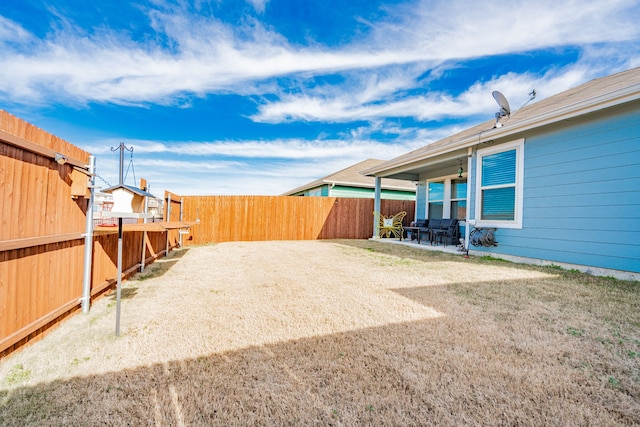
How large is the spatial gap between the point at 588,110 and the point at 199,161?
703 inches

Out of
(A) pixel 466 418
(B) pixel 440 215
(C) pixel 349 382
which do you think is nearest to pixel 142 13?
(C) pixel 349 382

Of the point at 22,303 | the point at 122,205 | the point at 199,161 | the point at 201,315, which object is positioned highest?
the point at 199,161

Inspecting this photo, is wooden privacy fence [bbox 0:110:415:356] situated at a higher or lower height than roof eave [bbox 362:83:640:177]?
lower

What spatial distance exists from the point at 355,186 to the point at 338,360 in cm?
1276

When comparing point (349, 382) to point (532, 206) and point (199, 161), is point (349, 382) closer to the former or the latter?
point (532, 206)

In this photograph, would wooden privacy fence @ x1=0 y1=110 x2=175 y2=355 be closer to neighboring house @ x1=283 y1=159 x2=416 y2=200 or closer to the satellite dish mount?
the satellite dish mount

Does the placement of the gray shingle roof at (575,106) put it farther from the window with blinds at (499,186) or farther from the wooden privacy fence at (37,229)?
the wooden privacy fence at (37,229)

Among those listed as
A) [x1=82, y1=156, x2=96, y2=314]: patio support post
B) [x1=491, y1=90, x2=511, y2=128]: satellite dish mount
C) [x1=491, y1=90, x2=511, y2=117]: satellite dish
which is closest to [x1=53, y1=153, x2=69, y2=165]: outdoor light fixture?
[x1=82, y1=156, x2=96, y2=314]: patio support post

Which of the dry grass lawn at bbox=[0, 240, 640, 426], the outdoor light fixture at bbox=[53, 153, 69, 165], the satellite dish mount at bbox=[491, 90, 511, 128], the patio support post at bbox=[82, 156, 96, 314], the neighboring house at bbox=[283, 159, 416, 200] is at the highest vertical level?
the satellite dish mount at bbox=[491, 90, 511, 128]

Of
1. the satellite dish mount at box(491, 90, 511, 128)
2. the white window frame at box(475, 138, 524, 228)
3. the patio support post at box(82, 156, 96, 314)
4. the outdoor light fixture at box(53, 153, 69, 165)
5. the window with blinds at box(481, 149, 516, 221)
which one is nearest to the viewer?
the outdoor light fixture at box(53, 153, 69, 165)

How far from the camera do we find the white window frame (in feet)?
18.1

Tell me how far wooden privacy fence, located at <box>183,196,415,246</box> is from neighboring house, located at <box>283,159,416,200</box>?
267 centimetres

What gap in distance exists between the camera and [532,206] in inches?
208

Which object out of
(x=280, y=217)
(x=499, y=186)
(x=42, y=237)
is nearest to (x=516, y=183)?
(x=499, y=186)
